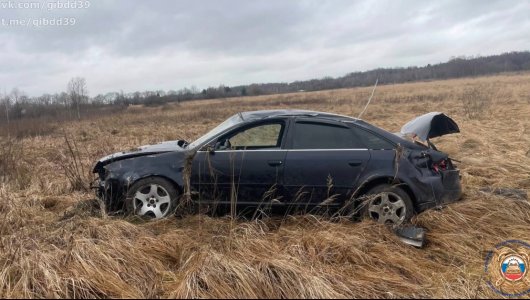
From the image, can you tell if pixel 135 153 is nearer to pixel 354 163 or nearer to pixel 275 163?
pixel 275 163

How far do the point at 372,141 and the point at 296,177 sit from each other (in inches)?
41.2

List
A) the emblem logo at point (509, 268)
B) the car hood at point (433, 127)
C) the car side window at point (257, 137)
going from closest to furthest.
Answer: the emblem logo at point (509, 268)
the car side window at point (257, 137)
the car hood at point (433, 127)

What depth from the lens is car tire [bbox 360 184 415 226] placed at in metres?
4.68

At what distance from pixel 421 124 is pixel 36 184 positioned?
6.34m

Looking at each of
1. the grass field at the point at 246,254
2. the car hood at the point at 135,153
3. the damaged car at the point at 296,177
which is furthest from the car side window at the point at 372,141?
the car hood at the point at 135,153

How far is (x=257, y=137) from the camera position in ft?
17.3

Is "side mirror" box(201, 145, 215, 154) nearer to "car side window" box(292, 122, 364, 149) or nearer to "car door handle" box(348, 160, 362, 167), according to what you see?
"car side window" box(292, 122, 364, 149)

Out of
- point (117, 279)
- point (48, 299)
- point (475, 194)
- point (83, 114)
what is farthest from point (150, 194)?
point (83, 114)

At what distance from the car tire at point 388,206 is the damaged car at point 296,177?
0.01m

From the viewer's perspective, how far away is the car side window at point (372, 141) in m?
4.82

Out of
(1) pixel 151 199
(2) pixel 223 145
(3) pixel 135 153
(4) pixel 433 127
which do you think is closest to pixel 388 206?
(4) pixel 433 127

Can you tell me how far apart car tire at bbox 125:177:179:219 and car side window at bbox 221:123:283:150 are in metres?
0.91

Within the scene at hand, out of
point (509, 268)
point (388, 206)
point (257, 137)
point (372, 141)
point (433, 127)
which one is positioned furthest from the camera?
point (433, 127)

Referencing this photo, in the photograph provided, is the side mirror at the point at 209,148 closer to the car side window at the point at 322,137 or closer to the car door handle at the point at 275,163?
the car door handle at the point at 275,163
